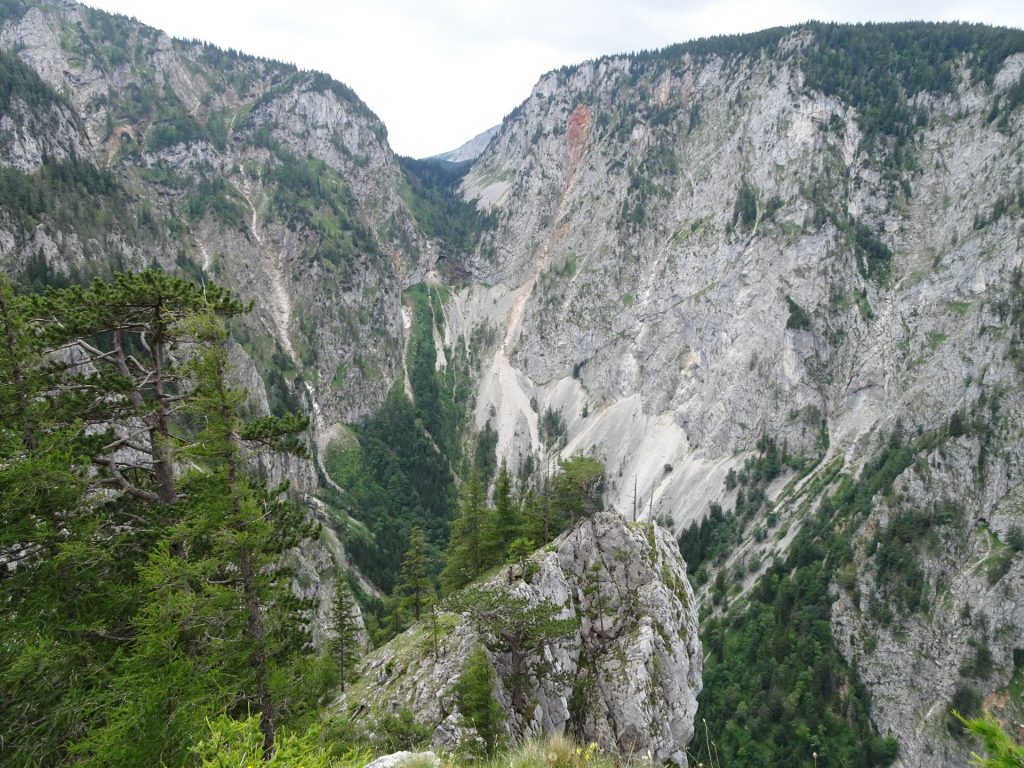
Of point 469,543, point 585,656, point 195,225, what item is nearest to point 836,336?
point 469,543

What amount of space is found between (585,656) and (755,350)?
128 metres

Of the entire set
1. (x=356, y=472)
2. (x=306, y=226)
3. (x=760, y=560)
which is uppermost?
(x=306, y=226)

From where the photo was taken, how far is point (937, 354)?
395 feet

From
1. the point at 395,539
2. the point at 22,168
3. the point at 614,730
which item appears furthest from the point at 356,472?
the point at 614,730

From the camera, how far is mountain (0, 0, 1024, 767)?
98.2m

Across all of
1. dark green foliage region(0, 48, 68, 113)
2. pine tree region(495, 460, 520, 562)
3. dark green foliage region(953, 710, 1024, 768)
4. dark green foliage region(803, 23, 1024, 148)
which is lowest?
pine tree region(495, 460, 520, 562)

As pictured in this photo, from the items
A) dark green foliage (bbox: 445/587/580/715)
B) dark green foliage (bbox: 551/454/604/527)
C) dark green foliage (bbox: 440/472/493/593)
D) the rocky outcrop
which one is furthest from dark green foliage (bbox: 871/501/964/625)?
dark green foliage (bbox: 445/587/580/715)

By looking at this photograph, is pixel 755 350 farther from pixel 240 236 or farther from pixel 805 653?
pixel 240 236

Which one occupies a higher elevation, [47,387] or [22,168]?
[22,168]

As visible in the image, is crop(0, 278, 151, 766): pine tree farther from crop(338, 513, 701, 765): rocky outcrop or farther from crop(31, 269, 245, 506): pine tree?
crop(338, 513, 701, 765): rocky outcrop

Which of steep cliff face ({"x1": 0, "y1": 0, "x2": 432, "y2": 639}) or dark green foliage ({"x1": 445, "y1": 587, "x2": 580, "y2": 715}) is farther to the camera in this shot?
steep cliff face ({"x1": 0, "y1": 0, "x2": 432, "y2": 639})

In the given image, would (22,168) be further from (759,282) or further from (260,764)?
(759,282)

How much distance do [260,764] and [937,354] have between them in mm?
148088

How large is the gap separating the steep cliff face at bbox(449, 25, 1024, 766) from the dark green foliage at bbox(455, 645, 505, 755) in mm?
95308
